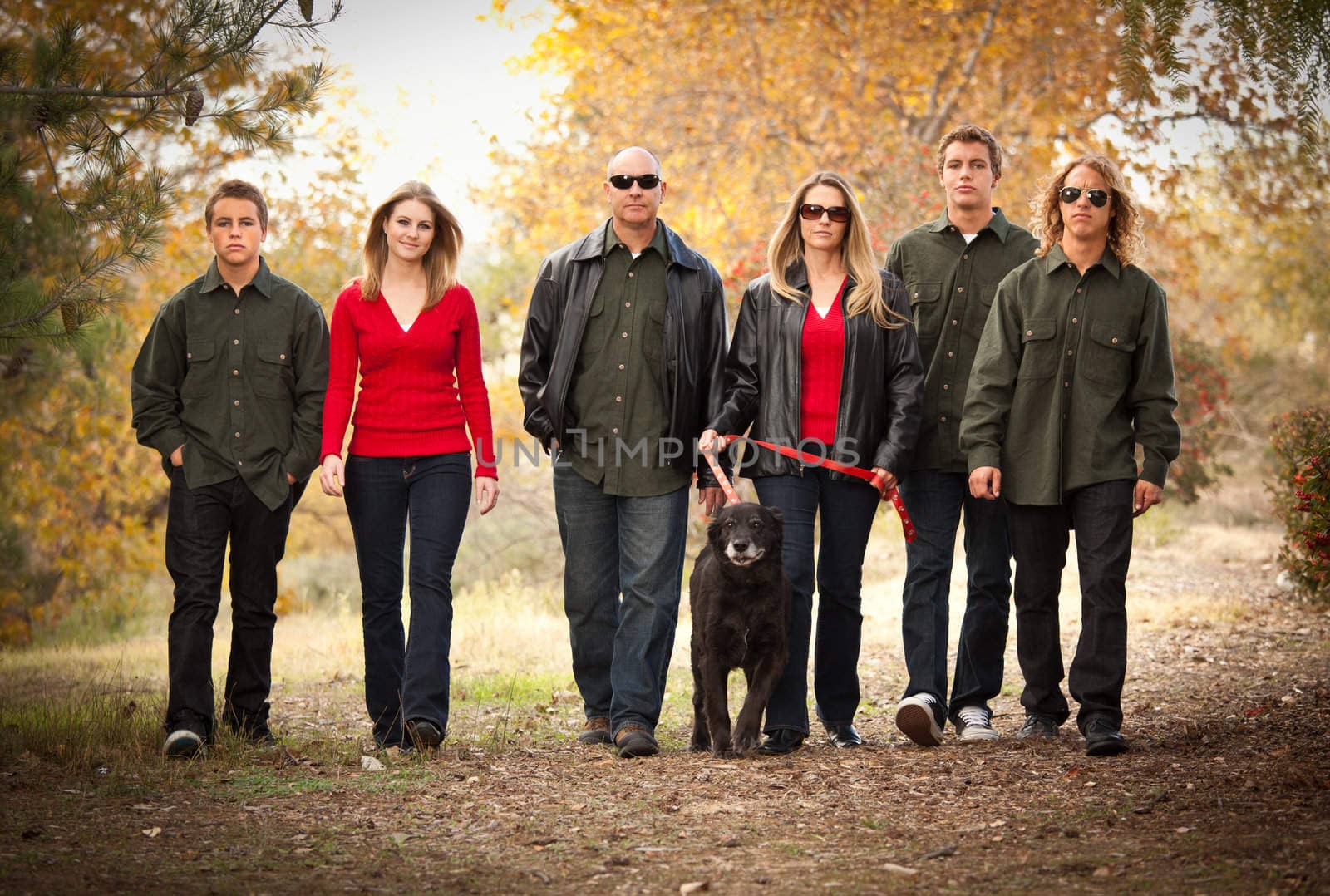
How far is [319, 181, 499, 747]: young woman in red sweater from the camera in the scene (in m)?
4.72

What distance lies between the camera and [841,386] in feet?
15.4

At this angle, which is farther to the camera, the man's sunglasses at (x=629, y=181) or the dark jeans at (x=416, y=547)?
the man's sunglasses at (x=629, y=181)

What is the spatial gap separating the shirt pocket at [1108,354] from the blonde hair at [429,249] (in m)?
2.45

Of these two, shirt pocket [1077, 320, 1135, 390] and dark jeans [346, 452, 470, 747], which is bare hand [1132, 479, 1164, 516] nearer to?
shirt pocket [1077, 320, 1135, 390]

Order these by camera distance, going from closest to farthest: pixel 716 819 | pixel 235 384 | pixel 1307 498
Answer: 1. pixel 716 819
2. pixel 235 384
3. pixel 1307 498

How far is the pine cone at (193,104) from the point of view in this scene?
16.2 ft

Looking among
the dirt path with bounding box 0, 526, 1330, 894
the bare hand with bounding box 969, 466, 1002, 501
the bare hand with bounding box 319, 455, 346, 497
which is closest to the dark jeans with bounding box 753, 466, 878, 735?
the dirt path with bounding box 0, 526, 1330, 894

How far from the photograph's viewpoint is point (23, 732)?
4.80 m

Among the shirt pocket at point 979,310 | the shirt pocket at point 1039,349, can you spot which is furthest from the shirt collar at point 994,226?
the shirt pocket at point 1039,349

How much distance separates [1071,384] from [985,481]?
1.59ft

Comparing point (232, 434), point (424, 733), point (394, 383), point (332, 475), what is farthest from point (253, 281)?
point (424, 733)

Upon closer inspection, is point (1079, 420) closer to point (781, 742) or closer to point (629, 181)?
point (781, 742)

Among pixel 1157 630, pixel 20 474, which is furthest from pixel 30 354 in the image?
pixel 1157 630

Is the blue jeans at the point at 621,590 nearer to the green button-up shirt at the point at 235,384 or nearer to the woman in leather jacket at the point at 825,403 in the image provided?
the woman in leather jacket at the point at 825,403
